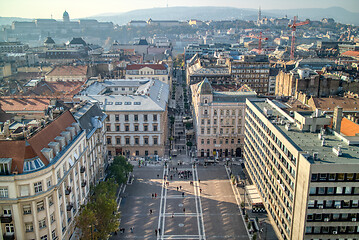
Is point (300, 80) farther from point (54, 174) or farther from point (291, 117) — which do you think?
point (54, 174)

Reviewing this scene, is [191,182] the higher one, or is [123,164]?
[123,164]

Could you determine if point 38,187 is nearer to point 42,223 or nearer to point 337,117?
point 42,223

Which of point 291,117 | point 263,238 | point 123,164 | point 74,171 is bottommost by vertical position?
point 263,238

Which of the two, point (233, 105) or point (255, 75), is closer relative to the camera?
point (233, 105)

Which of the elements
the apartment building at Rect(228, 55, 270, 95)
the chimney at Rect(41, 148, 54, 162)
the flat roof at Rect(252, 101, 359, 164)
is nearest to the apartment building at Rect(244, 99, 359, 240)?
the flat roof at Rect(252, 101, 359, 164)

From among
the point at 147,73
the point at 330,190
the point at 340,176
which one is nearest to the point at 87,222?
the point at 330,190

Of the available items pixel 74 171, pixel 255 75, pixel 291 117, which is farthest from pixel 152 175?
pixel 255 75

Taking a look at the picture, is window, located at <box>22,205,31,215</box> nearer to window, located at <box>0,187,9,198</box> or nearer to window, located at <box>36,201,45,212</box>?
window, located at <box>36,201,45,212</box>
